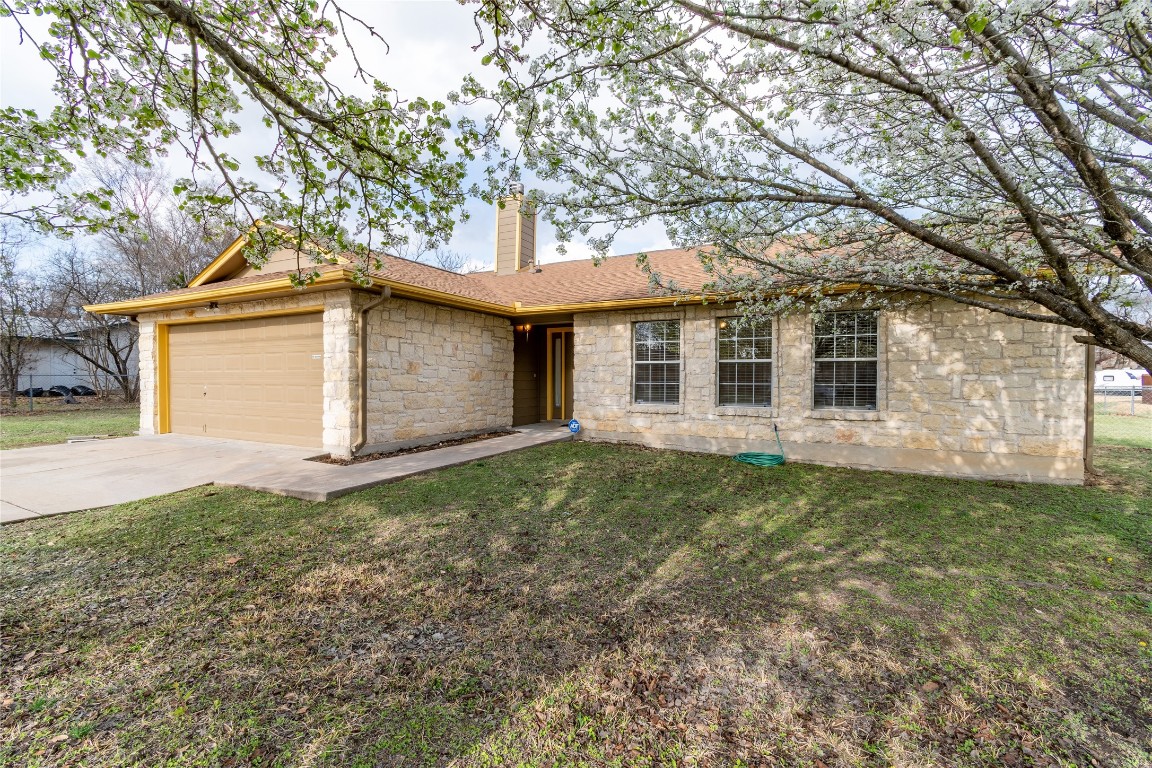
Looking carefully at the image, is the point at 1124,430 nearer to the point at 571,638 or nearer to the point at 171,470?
the point at 571,638

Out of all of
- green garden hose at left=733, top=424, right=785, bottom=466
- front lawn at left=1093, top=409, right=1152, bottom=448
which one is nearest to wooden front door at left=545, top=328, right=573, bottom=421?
green garden hose at left=733, top=424, right=785, bottom=466

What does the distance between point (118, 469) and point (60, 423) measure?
878 cm

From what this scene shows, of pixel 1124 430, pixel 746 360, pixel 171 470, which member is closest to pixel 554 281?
pixel 746 360

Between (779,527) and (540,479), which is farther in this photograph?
(540,479)

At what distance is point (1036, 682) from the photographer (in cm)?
241

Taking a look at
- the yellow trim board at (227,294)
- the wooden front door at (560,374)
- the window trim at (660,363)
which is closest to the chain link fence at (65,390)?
the yellow trim board at (227,294)

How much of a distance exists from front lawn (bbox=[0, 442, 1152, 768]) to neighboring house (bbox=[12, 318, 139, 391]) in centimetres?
Answer: 2120

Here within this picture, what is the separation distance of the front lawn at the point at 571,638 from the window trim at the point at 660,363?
3.90m

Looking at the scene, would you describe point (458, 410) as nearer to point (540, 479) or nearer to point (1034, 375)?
point (540, 479)

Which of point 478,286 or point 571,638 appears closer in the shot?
point 571,638

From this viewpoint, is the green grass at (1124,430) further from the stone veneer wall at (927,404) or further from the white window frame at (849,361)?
the white window frame at (849,361)

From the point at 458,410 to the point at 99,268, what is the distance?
64.4 ft

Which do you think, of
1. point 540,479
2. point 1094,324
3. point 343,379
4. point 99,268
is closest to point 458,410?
point 343,379

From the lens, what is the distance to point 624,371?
9312 mm
